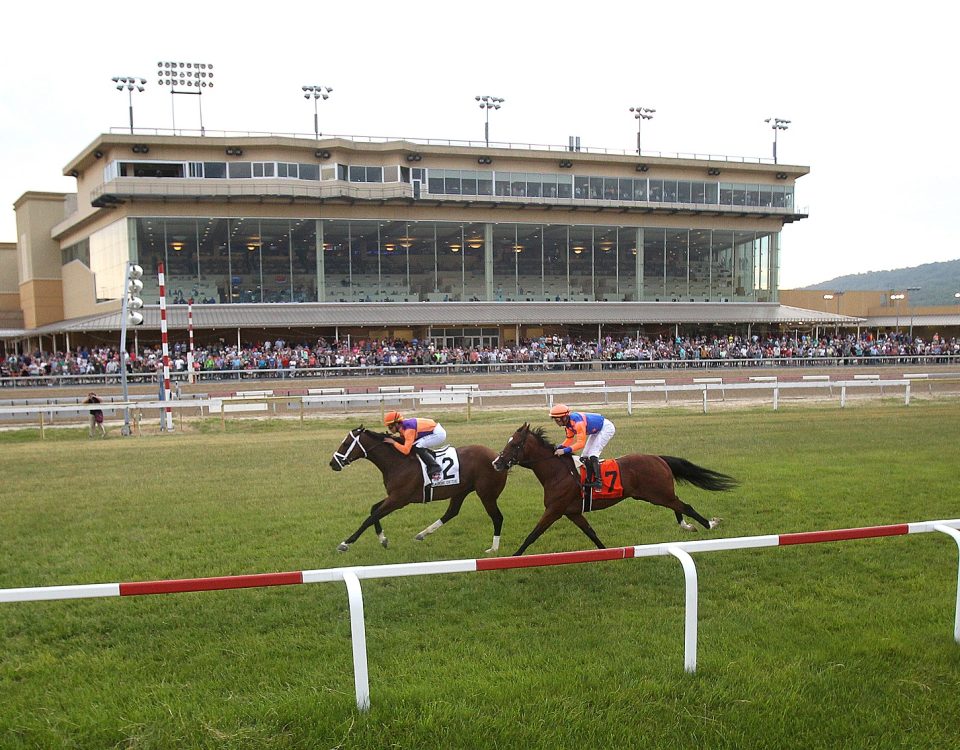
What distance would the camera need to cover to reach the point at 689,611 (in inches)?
140

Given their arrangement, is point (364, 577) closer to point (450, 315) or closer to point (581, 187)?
point (450, 315)

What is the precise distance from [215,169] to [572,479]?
32.0 meters

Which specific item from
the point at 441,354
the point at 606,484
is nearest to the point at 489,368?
the point at 441,354

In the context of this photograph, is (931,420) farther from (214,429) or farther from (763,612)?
(214,429)

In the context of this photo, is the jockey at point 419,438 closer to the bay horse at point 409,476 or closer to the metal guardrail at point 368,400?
the bay horse at point 409,476

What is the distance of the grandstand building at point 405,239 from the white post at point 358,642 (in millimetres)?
29549

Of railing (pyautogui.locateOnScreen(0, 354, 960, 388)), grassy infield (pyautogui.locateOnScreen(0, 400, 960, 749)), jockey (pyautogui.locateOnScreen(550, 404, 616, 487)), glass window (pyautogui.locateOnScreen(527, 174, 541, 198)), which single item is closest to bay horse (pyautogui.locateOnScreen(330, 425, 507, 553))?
grassy infield (pyautogui.locateOnScreen(0, 400, 960, 749))

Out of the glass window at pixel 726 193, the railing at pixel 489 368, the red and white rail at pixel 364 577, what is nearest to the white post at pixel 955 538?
the red and white rail at pixel 364 577

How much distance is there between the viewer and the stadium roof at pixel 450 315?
31406mm

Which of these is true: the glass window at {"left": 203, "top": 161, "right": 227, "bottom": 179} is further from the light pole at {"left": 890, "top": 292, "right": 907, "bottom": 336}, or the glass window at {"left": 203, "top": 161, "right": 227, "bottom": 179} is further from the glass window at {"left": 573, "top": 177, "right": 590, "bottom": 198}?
the light pole at {"left": 890, "top": 292, "right": 907, "bottom": 336}

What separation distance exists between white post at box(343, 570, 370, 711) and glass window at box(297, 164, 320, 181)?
33085 mm

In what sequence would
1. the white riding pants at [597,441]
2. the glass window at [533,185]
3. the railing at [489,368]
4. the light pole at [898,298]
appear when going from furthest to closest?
the light pole at [898,298] < the glass window at [533,185] < the railing at [489,368] < the white riding pants at [597,441]

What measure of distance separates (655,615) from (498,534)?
2103mm

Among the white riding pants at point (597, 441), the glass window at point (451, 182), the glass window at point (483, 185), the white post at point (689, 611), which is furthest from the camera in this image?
the glass window at point (483, 185)
